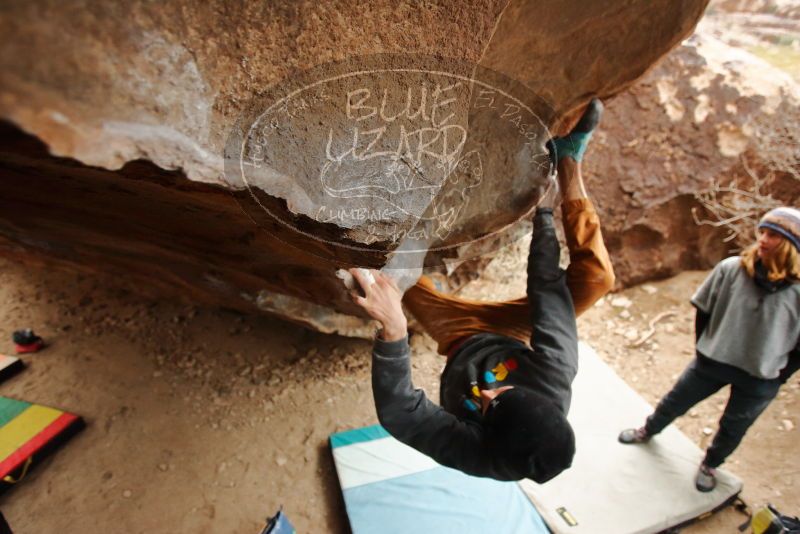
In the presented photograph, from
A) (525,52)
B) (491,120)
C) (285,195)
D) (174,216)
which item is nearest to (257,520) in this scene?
(174,216)

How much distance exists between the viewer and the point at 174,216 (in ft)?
5.16

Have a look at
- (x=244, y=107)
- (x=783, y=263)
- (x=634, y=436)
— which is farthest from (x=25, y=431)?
(x=783, y=263)

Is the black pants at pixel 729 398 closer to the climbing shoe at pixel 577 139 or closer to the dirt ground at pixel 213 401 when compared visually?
the dirt ground at pixel 213 401

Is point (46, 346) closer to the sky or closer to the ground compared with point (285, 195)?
closer to the ground

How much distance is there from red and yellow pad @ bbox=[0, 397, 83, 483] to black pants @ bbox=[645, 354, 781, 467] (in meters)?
3.23

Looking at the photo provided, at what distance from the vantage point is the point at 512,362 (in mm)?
1578

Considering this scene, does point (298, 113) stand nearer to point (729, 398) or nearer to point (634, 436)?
point (729, 398)

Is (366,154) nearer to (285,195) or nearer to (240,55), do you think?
(285,195)

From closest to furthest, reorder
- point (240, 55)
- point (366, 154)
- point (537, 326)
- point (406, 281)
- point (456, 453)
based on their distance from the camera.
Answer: point (240, 55) → point (366, 154) → point (456, 453) → point (537, 326) → point (406, 281)

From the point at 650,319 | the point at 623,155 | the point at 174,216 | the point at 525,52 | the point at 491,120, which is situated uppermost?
the point at 525,52

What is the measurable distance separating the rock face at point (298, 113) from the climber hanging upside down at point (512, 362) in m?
0.23

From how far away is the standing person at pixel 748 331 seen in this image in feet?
6.12

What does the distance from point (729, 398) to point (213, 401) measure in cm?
276

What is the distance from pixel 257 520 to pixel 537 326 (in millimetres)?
1735
